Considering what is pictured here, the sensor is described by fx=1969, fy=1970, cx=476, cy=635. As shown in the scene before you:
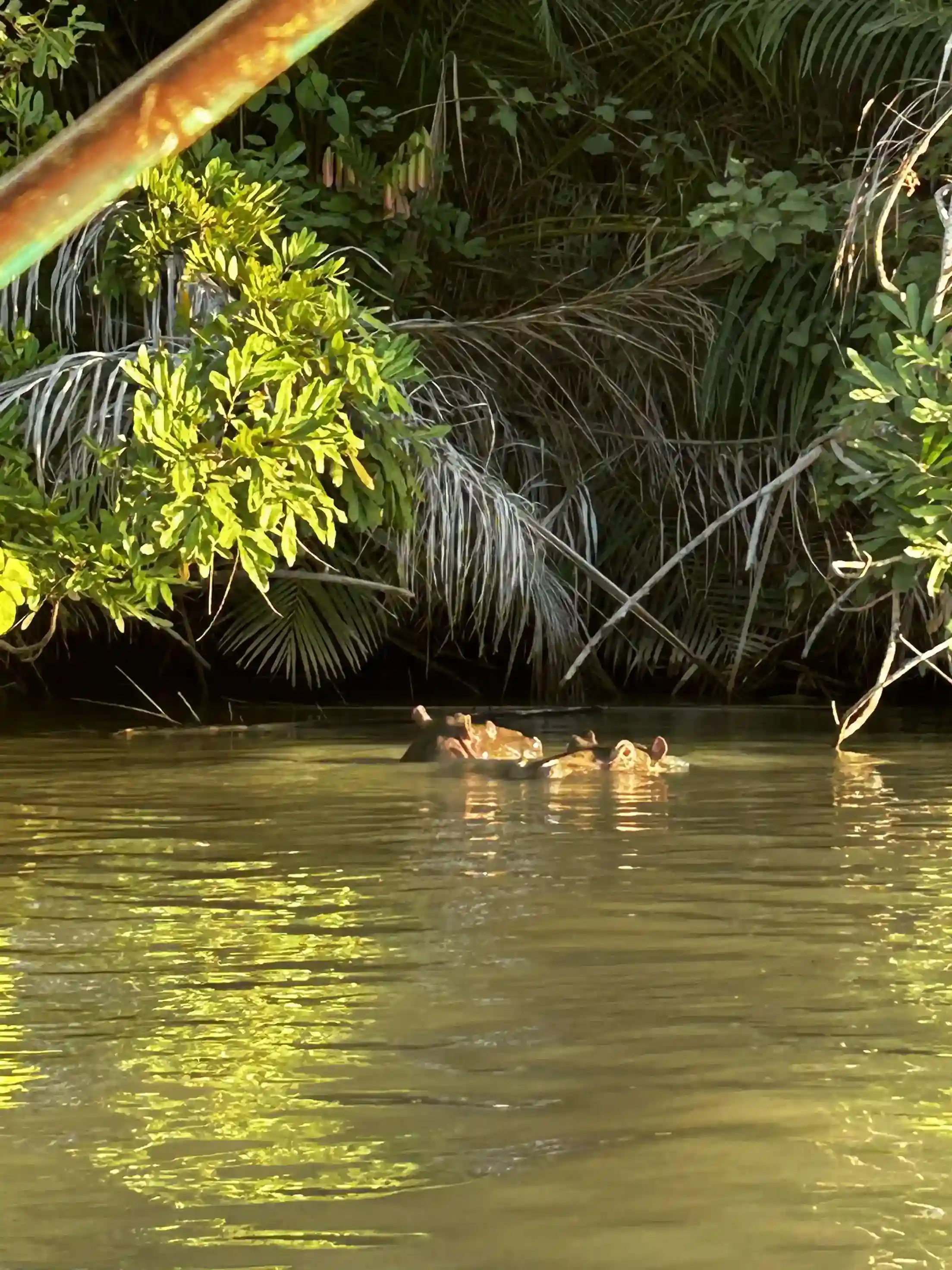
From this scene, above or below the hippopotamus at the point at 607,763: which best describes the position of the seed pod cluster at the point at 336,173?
above

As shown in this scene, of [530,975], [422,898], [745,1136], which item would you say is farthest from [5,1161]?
[422,898]

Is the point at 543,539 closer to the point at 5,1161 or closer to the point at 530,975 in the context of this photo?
the point at 530,975

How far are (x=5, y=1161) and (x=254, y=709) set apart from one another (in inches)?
337

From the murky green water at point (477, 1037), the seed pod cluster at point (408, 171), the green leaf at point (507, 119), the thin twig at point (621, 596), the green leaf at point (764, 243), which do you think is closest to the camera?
the murky green water at point (477, 1037)

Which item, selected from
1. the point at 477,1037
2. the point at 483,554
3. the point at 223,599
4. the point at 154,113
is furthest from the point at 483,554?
the point at 154,113

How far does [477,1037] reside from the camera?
3.43 m

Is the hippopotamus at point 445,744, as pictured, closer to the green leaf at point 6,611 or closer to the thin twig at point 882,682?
the thin twig at point 882,682

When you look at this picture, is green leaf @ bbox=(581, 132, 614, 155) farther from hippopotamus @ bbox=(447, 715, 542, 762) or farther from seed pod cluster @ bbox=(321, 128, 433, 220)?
hippopotamus @ bbox=(447, 715, 542, 762)

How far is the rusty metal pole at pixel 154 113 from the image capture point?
1.12 metres

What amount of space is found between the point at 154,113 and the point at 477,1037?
2505 millimetres

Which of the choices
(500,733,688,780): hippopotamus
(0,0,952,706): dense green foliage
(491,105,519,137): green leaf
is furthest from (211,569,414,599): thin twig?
(491,105,519,137): green leaf

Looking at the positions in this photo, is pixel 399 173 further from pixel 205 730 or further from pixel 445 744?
pixel 445 744

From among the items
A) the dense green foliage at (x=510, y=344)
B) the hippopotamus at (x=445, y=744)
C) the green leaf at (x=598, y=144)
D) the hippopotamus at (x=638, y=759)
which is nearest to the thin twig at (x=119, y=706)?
the dense green foliage at (x=510, y=344)

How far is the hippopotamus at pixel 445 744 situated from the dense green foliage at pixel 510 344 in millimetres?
928
